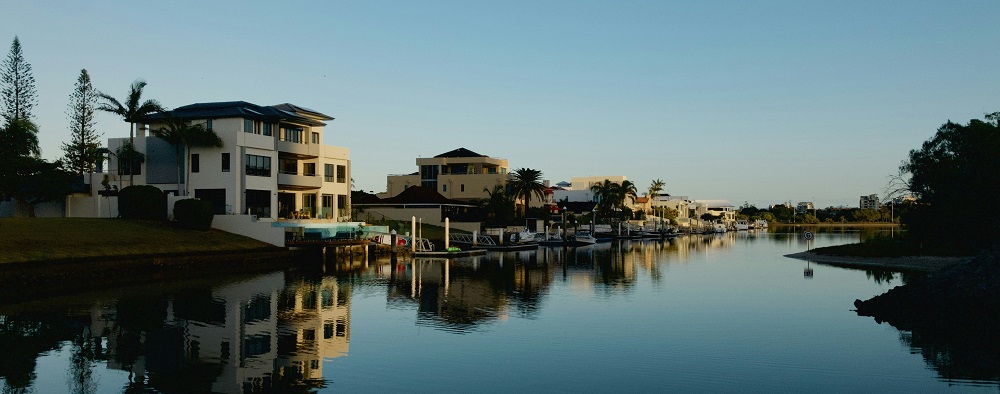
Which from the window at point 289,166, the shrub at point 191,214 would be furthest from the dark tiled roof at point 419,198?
the shrub at point 191,214

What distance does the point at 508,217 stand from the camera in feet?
366

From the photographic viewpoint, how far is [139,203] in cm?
5838

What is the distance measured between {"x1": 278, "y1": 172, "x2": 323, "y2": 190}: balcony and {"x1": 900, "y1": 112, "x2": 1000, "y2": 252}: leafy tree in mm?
51639

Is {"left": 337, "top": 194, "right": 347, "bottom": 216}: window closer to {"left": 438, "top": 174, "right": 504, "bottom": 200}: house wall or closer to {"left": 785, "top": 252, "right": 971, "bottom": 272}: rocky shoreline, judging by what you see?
{"left": 785, "top": 252, "right": 971, "bottom": 272}: rocky shoreline

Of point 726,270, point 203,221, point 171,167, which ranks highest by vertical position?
point 171,167

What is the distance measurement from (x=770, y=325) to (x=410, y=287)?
20566 mm

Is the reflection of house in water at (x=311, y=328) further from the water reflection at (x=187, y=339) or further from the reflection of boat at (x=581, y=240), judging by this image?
the reflection of boat at (x=581, y=240)

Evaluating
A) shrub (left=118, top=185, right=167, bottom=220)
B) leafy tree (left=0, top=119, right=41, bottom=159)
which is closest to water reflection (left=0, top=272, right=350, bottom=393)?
shrub (left=118, top=185, right=167, bottom=220)

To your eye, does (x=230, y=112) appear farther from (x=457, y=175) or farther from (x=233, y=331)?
(x=457, y=175)

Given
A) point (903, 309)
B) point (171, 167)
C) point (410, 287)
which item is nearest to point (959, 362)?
point (903, 309)

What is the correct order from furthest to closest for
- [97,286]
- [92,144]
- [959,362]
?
[92,144] < [97,286] < [959,362]

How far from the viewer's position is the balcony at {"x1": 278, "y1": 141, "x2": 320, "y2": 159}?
2768 inches

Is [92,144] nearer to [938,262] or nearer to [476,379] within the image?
[476,379]

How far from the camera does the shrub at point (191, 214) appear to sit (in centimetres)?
5834
